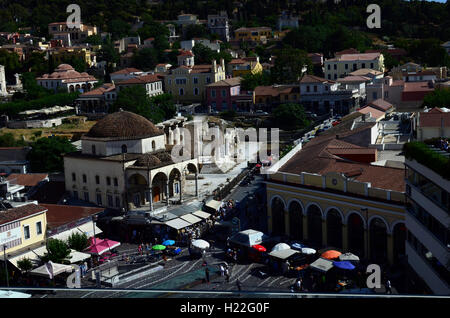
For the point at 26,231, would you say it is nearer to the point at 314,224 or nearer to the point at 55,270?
the point at 55,270

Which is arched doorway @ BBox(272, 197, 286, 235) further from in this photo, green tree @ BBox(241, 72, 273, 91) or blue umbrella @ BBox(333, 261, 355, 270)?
green tree @ BBox(241, 72, 273, 91)

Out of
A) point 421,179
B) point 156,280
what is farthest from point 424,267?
point 156,280

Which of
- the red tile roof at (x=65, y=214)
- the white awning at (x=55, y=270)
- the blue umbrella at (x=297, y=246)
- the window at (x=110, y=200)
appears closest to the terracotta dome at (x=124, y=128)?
the window at (x=110, y=200)

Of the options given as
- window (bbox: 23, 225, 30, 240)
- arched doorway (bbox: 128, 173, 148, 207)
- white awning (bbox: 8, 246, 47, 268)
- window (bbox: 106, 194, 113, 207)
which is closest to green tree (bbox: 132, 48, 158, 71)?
window (bbox: 106, 194, 113, 207)

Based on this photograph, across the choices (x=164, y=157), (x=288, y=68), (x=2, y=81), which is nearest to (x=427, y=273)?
(x=164, y=157)

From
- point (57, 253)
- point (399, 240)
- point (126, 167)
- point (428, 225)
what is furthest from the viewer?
point (126, 167)

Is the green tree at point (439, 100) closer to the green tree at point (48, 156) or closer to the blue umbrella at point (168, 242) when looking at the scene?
the blue umbrella at point (168, 242)
